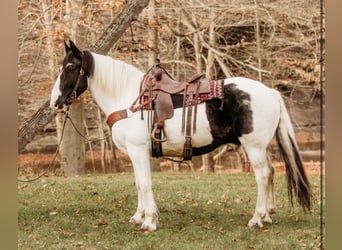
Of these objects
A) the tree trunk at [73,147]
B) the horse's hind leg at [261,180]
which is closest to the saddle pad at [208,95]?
the horse's hind leg at [261,180]

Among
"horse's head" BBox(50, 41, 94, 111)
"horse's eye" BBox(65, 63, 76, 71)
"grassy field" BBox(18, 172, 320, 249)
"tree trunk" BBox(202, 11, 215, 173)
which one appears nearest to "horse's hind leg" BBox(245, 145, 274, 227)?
"grassy field" BBox(18, 172, 320, 249)

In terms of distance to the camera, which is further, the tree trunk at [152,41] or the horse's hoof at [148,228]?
the tree trunk at [152,41]

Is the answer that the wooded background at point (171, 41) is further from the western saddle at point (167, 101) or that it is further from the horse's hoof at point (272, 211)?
the horse's hoof at point (272, 211)

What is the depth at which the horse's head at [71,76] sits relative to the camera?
190 inches

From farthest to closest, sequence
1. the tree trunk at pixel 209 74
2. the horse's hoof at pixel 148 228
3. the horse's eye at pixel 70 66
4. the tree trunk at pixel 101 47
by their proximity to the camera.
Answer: the tree trunk at pixel 209 74 < the tree trunk at pixel 101 47 < the horse's eye at pixel 70 66 < the horse's hoof at pixel 148 228

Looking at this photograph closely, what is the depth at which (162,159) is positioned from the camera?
5.38 meters

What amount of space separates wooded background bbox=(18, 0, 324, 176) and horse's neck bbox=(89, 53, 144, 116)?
0.44 metres

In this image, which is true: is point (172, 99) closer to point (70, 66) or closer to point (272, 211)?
point (70, 66)

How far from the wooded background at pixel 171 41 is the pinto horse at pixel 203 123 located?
0.56m

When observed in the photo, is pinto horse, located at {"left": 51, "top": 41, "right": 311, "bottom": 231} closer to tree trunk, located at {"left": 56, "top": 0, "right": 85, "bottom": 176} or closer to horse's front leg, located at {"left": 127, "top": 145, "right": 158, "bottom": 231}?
horse's front leg, located at {"left": 127, "top": 145, "right": 158, "bottom": 231}

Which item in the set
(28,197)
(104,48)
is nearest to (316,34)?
(104,48)

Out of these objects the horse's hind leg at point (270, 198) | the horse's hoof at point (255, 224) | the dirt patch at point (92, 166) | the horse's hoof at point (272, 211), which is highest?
the dirt patch at point (92, 166)
